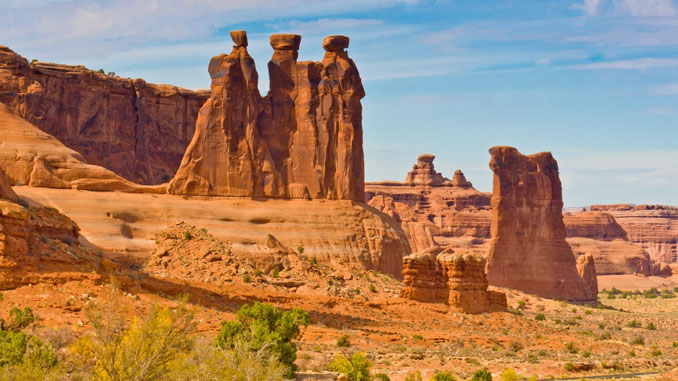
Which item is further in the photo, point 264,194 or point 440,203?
point 440,203

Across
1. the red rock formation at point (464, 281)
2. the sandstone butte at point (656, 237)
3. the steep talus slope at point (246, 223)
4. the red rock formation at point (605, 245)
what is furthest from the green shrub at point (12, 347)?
the sandstone butte at point (656, 237)

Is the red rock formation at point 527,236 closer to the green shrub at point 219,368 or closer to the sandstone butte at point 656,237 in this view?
the green shrub at point 219,368

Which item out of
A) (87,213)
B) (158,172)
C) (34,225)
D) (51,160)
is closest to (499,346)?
(34,225)

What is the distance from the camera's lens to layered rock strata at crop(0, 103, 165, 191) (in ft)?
228

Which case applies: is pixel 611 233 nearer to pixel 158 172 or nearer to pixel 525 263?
pixel 525 263

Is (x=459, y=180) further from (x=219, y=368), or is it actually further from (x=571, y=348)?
(x=219, y=368)

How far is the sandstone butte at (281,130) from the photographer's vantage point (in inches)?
3029

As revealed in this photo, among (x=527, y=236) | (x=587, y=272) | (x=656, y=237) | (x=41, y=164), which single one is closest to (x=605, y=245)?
(x=656, y=237)

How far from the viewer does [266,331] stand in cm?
4025

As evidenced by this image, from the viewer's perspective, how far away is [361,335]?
52.3 m

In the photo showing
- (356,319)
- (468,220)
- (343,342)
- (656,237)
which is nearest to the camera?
(343,342)

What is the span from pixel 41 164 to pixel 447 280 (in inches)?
1124

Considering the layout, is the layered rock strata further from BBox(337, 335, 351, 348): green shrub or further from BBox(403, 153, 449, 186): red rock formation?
BBox(403, 153, 449, 186): red rock formation

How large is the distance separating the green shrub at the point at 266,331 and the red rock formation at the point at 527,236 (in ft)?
221
